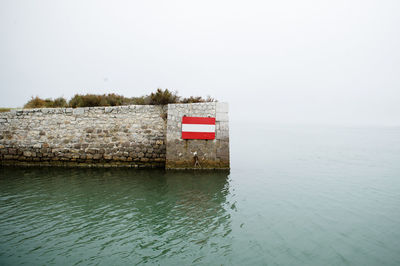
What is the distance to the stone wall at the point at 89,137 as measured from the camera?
9906 millimetres

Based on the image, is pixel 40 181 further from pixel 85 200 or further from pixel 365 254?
pixel 365 254

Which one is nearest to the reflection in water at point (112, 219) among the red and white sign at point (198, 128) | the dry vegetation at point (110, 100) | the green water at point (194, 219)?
the green water at point (194, 219)

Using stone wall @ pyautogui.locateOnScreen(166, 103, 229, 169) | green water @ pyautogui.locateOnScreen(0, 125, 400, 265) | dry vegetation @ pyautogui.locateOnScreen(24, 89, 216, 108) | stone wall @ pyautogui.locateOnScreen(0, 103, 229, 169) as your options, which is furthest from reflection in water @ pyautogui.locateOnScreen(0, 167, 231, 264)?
dry vegetation @ pyautogui.locateOnScreen(24, 89, 216, 108)

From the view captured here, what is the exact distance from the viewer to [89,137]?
9.94m

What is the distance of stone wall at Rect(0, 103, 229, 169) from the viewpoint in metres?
9.91

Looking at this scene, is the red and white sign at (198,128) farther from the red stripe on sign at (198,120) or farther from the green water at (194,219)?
the green water at (194,219)

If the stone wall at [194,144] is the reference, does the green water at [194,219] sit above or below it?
below

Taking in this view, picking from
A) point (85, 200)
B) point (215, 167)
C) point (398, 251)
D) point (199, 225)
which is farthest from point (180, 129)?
point (398, 251)

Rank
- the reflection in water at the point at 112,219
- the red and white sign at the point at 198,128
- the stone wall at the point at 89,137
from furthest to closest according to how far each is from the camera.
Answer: the stone wall at the point at 89,137
the red and white sign at the point at 198,128
the reflection in water at the point at 112,219

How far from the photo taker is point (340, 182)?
333 inches

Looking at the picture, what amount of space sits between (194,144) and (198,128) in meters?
0.73

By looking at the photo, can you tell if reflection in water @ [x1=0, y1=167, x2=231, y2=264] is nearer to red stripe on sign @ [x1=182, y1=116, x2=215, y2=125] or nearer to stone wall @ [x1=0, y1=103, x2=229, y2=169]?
stone wall @ [x1=0, y1=103, x2=229, y2=169]

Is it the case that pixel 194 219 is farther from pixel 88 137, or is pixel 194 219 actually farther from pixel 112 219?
pixel 88 137

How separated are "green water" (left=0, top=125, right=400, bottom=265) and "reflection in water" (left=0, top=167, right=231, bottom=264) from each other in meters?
0.02
